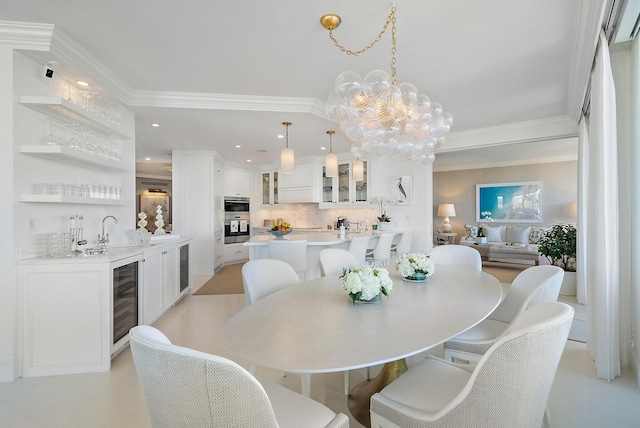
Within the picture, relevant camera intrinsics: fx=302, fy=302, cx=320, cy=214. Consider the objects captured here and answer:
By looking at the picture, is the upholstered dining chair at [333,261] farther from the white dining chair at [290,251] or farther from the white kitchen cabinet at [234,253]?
the white kitchen cabinet at [234,253]

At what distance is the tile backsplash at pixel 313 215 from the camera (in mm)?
6159

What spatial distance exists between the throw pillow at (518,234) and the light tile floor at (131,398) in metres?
5.23

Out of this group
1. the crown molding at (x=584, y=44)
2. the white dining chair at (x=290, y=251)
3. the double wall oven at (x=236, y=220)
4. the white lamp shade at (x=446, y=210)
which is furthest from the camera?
the white lamp shade at (x=446, y=210)

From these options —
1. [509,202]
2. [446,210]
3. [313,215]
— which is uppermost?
[509,202]

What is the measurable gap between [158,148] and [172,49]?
3.62 metres

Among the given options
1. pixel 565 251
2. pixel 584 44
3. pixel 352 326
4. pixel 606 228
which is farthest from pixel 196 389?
pixel 565 251

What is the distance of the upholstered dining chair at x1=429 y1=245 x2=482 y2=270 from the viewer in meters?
2.85

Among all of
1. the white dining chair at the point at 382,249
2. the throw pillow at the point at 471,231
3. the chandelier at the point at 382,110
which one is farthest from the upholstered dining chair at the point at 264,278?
the throw pillow at the point at 471,231

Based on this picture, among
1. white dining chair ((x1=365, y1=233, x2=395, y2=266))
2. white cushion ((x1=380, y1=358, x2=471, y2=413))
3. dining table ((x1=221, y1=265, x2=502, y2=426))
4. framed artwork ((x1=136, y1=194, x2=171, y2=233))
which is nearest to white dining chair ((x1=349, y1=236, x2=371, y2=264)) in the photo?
white dining chair ((x1=365, y1=233, x2=395, y2=266))

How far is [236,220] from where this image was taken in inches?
277

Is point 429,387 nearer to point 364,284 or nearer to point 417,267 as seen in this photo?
point 364,284

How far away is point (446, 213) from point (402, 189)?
3364mm

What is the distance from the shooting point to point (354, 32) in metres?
2.32

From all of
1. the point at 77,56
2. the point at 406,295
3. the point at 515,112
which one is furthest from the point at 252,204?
the point at 406,295
